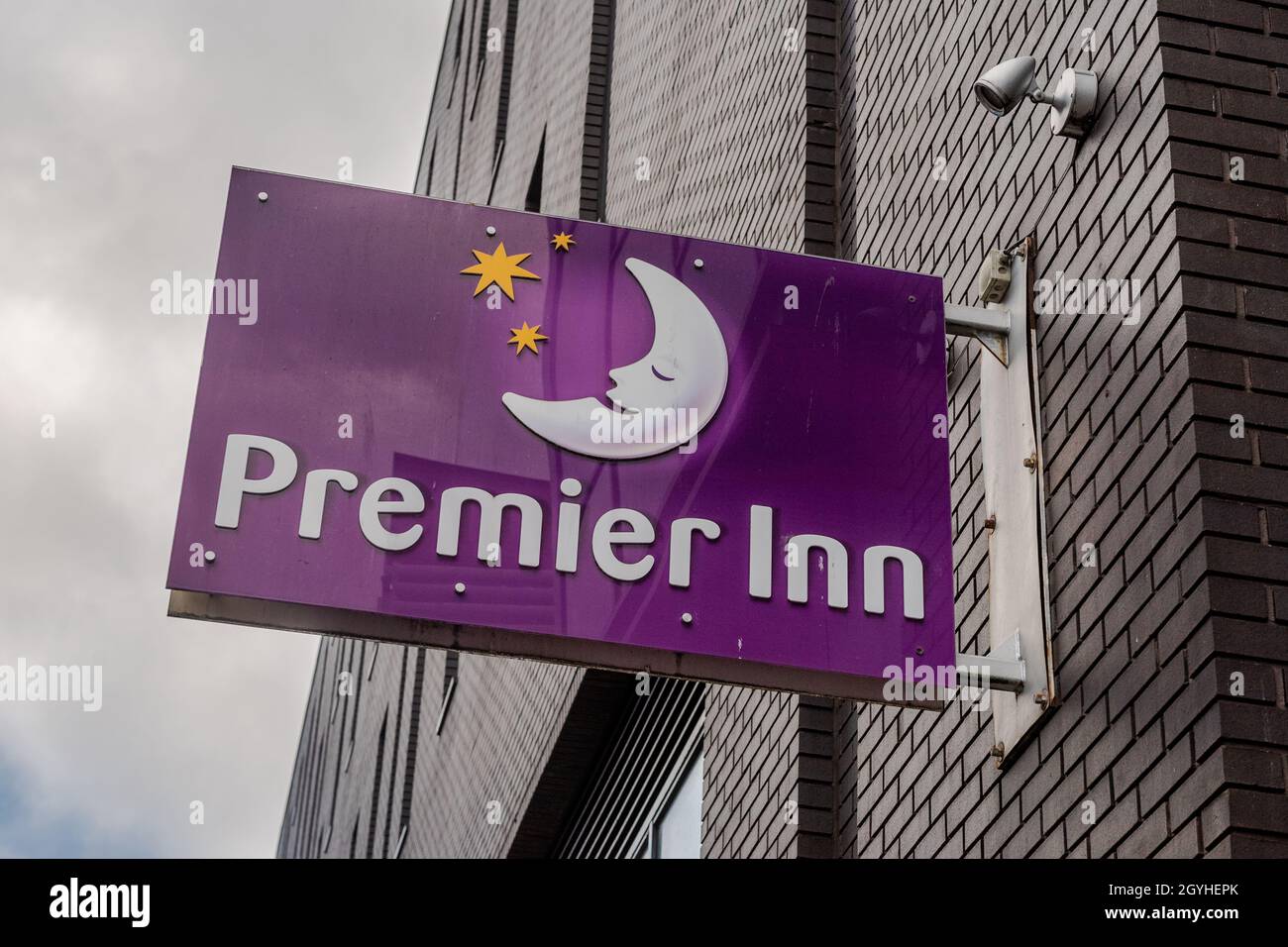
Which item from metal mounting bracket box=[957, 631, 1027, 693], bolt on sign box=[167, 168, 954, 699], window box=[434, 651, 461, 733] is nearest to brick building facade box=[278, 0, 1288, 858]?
metal mounting bracket box=[957, 631, 1027, 693]

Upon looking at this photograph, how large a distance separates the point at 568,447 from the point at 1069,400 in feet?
4.54

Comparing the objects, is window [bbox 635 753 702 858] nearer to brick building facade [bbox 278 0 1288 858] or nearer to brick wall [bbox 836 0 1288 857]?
brick building facade [bbox 278 0 1288 858]

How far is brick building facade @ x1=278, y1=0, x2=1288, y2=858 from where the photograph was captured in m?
4.24

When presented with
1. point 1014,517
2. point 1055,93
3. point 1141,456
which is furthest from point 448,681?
point 1141,456

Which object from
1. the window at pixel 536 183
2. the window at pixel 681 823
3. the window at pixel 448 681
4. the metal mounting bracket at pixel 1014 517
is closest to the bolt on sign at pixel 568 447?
the metal mounting bracket at pixel 1014 517

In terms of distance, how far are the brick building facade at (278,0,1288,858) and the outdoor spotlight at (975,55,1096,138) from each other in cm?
6

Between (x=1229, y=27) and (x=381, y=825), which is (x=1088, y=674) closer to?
(x=1229, y=27)

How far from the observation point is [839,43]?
26.0ft

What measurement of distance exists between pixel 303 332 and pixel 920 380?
1708 millimetres

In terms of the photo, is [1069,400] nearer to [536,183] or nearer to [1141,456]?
[1141,456]

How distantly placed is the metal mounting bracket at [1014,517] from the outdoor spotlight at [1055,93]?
394 millimetres

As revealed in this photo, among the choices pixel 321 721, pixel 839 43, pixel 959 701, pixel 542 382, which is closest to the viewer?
pixel 542 382
